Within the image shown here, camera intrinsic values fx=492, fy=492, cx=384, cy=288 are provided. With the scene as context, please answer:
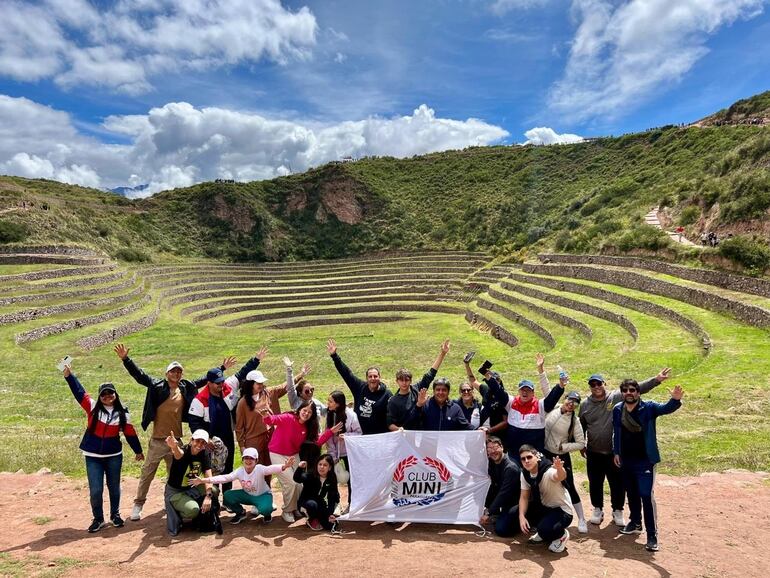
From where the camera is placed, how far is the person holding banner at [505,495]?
619cm

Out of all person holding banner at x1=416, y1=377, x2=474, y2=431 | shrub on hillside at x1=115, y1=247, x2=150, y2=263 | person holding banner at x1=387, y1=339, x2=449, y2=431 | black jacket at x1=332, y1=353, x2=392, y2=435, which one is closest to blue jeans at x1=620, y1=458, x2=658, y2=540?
person holding banner at x1=416, y1=377, x2=474, y2=431

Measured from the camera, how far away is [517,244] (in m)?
47.4

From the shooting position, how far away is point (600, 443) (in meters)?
6.46

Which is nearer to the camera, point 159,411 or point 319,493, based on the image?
point 319,493

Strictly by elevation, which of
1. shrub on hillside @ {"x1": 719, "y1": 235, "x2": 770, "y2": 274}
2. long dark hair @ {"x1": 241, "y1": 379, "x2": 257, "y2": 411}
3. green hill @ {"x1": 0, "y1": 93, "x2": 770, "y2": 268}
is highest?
green hill @ {"x1": 0, "y1": 93, "x2": 770, "y2": 268}

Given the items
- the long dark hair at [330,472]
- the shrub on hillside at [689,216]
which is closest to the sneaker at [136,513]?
the long dark hair at [330,472]

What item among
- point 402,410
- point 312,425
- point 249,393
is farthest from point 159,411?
point 402,410

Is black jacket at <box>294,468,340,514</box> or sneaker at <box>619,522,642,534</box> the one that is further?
black jacket at <box>294,468,340,514</box>

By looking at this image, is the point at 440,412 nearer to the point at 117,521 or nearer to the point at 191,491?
the point at 191,491

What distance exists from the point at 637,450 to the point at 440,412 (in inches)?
99.5

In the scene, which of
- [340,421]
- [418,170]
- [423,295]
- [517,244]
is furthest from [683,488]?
[418,170]

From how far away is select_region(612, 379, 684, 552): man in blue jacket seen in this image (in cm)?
583

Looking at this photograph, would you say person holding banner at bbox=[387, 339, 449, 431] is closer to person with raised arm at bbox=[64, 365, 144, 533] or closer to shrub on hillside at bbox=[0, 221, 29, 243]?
person with raised arm at bbox=[64, 365, 144, 533]

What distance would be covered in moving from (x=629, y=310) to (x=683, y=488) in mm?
15435
